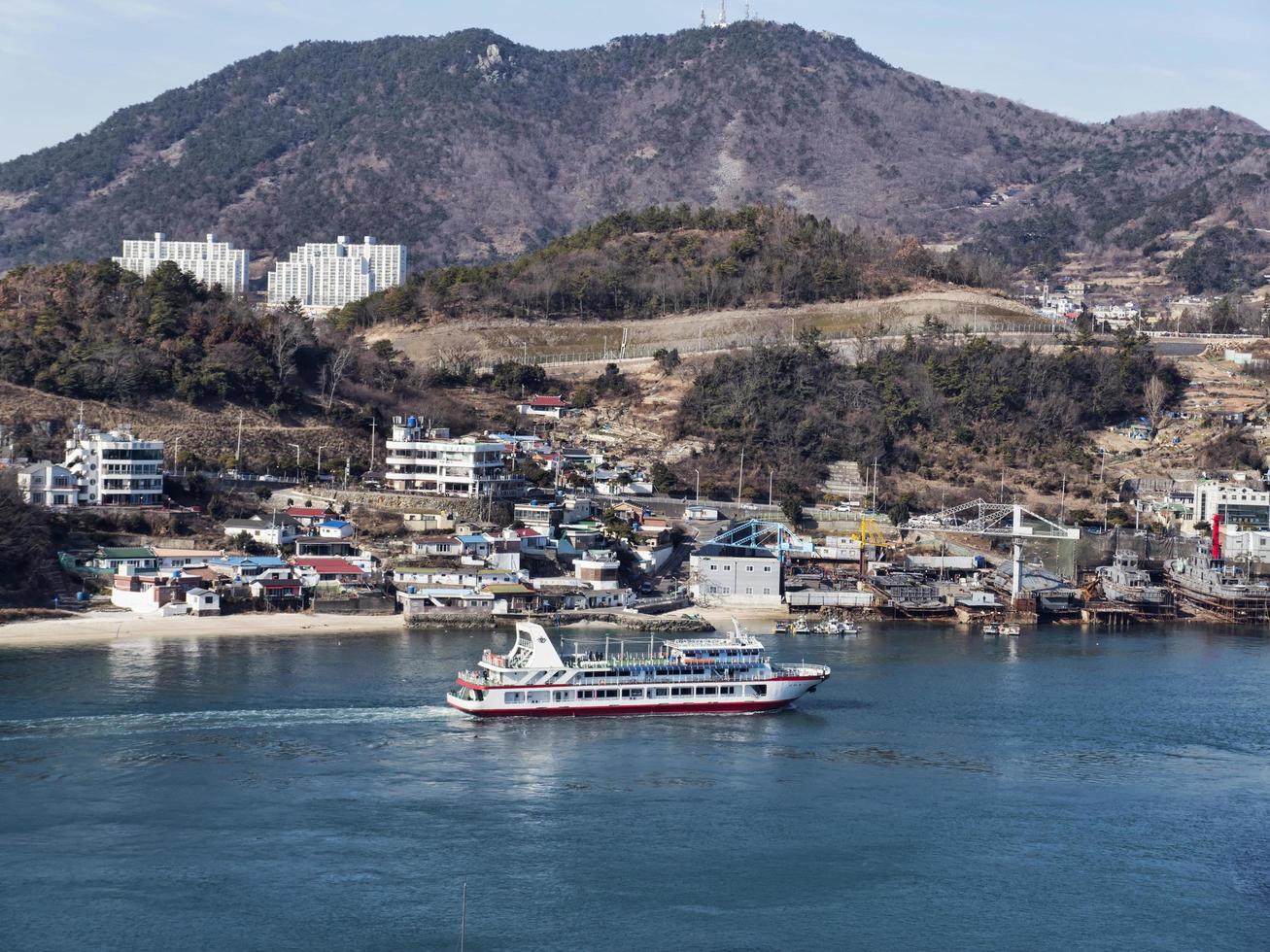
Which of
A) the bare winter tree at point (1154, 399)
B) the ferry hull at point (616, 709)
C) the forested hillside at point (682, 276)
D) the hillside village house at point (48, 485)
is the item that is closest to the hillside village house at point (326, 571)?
the hillside village house at point (48, 485)

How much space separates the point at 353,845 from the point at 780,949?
22.8 feet

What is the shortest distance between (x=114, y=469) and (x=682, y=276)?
128 ft

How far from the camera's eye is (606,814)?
27734mm

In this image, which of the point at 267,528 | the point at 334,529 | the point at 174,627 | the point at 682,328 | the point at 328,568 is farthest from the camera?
the point at 682,328

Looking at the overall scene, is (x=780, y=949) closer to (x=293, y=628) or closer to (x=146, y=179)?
(x=293, y=628)

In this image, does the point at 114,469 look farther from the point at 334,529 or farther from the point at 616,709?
the point at 616,709

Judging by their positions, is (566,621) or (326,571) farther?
(326,571)

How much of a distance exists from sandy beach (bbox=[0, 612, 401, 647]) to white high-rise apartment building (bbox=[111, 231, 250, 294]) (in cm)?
7272

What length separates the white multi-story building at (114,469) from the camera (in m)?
49.6

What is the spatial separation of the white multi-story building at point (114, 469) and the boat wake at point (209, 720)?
18.8 meters

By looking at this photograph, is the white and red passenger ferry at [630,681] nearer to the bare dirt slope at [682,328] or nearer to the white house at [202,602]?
the white house at [202,602]

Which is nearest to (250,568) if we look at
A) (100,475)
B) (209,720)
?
(100,475)

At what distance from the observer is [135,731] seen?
31.2 m

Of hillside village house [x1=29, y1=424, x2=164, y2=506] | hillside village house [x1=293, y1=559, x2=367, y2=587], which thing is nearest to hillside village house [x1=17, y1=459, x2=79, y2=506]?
hillside village house [x1=29, y1=424, x2=164, y2=506]
